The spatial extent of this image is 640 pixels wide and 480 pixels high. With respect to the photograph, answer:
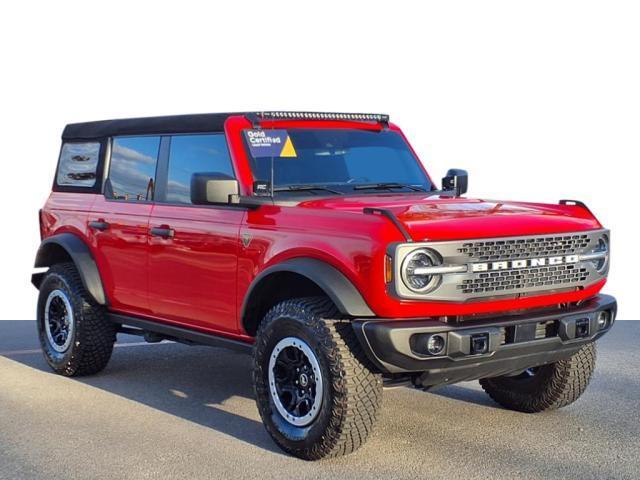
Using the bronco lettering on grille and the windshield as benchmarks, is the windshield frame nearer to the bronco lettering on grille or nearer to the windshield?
the windshield

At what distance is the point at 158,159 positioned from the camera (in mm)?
7652

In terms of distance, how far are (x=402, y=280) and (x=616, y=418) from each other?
2248 millimetres

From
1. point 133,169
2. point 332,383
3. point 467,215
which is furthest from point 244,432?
point 133,169

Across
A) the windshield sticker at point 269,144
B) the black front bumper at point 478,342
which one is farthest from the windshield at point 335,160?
the black front bumper at point 478,342

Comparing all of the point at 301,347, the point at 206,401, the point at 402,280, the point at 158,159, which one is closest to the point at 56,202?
the point at 158,159

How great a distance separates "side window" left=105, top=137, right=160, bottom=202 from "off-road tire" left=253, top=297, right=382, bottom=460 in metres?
2.15

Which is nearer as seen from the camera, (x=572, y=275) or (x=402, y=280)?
(x=402, y=280)

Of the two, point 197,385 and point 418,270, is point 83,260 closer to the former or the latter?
point 197,385

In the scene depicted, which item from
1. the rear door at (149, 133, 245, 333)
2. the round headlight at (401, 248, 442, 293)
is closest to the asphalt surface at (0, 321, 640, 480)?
the rear door at (149, 133, 245, 333)

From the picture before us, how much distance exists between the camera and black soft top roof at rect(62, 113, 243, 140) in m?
7.16

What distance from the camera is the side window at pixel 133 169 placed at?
7.73 meters

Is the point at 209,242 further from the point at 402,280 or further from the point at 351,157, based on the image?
the point at 402,280

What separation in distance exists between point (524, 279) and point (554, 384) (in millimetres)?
1204

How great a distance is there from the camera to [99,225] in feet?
26.3
